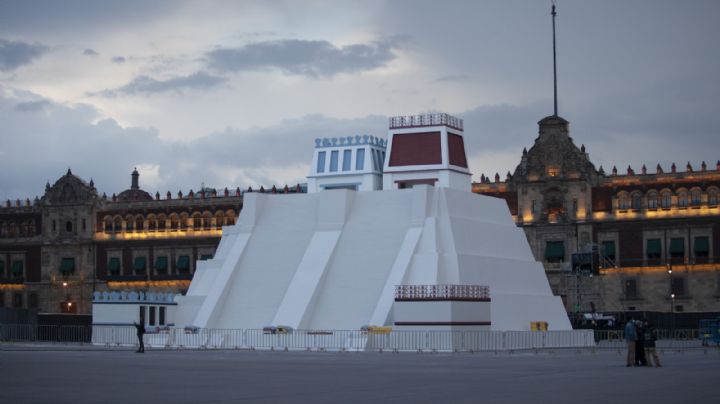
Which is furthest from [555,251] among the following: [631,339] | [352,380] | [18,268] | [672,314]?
[352,380]

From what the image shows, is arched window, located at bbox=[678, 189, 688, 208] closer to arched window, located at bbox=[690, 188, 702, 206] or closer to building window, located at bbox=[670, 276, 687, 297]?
arched window, located at bbox=[690, 188, 702, 206]

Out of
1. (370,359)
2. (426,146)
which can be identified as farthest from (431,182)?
(370,359)

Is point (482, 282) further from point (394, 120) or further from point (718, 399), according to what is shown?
point (718, 399)

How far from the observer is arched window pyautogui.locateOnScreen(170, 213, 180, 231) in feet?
348

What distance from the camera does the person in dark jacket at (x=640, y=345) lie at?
121 ft

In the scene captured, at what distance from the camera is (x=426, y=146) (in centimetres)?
6806

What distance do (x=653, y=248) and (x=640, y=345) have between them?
5532cm

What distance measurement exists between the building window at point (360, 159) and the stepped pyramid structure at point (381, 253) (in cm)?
9

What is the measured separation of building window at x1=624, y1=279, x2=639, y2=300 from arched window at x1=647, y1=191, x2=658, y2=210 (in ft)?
19.8

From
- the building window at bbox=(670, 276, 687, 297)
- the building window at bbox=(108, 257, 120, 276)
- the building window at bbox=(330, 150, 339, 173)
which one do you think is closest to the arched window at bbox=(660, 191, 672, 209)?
the building window at bbox=(670, 276, 687, 297)

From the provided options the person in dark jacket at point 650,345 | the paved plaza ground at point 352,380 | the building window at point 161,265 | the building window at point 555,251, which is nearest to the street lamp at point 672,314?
the building window at point 555,251

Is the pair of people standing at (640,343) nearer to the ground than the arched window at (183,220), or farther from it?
nearer to the ground

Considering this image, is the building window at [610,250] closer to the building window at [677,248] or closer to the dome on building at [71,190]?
the building window at [677,248]

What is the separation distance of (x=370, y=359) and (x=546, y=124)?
5525cm
